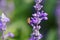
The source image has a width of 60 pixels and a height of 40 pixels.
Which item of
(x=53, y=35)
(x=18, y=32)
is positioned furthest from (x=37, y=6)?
(x=53, y=35)

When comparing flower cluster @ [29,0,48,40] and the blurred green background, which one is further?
the blurred green background

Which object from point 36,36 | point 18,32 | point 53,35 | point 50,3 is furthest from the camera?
point 50,3

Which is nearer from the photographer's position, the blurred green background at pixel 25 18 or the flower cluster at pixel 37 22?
the flower cluster at pixel 37 22

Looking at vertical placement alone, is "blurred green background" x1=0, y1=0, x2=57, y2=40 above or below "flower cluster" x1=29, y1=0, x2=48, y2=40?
above

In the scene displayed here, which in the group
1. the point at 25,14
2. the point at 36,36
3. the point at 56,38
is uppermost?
the point at 25,14

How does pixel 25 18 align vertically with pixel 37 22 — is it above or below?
above

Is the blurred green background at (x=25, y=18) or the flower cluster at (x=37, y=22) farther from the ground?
the blurred green background at (x=25, y=18)

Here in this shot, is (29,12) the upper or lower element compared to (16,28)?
upper

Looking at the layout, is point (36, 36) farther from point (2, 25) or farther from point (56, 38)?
point (56, 38)

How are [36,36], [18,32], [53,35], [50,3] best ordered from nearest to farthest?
[36,36] → [18,32] → [53,35] → [50,3]

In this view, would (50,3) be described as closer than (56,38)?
No

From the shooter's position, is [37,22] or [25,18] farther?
[25,18]
